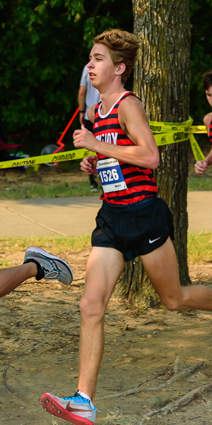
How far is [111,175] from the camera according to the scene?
335 centimetres

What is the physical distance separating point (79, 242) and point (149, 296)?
1.82 meters

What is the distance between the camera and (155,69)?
16.0 feet

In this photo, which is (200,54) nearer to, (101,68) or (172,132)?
(172,132)

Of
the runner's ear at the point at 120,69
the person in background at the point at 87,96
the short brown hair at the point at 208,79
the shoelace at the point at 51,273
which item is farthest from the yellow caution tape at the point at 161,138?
the person in background at the point at 87,96

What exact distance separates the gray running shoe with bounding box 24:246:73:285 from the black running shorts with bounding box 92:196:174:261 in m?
0.91

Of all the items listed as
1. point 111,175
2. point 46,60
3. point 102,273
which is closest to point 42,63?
point 46,60

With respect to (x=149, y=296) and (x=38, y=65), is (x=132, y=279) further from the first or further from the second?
(x=38, y=65)

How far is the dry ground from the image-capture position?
11.1ft

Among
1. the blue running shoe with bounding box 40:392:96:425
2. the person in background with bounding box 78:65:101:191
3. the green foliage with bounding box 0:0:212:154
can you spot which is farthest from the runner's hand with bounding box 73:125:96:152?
the green foliage with bounding box 0:0:212:154

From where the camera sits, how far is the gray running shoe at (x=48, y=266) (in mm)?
4219

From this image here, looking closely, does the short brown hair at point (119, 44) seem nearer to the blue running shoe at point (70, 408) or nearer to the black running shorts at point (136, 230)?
the black running shorts at point (136, 230)

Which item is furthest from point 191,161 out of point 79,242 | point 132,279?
point 132,279

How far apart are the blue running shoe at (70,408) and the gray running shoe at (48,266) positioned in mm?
1369

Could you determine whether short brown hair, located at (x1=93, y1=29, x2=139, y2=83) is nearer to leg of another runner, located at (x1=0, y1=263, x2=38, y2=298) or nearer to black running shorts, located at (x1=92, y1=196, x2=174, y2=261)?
black running shorts, located at (x1=92, y1=196, x2=174, y2=261)
